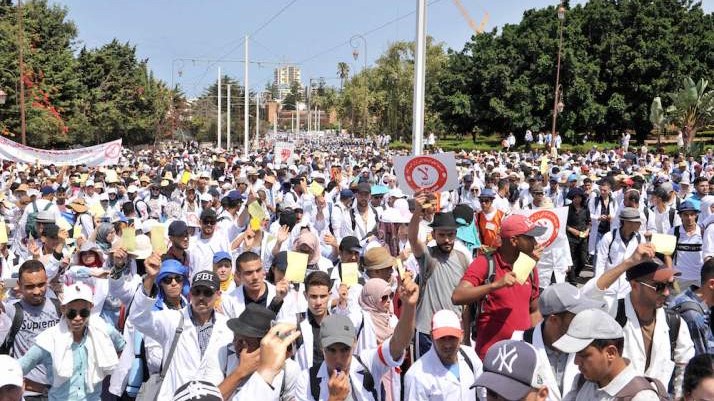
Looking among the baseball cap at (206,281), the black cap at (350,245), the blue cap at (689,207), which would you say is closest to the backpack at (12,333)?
the baseball cap at (206,281)

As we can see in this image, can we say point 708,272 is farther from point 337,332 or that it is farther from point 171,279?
point 171,279

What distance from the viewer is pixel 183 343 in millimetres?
4457

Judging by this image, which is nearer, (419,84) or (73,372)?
(73,372)

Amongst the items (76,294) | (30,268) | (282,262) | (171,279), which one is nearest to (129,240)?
(30,268)

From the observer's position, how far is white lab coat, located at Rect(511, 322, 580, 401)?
12.1ft

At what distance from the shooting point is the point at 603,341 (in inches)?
124

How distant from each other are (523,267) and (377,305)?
1.18 meters

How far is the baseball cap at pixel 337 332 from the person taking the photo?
3891 mm

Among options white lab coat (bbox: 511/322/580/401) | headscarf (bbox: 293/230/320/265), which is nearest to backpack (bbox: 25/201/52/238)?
headscarf (bbox: 293/230/320/265)

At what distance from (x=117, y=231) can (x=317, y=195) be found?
278cm

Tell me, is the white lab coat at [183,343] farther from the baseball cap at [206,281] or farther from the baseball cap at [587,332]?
the baseball cap at [587,332]

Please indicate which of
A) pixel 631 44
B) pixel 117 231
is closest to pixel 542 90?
pixel 631 44

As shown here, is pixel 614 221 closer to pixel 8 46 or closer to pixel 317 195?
pixel 317 195

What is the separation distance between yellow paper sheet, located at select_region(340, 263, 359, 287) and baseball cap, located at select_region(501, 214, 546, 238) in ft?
4.43
